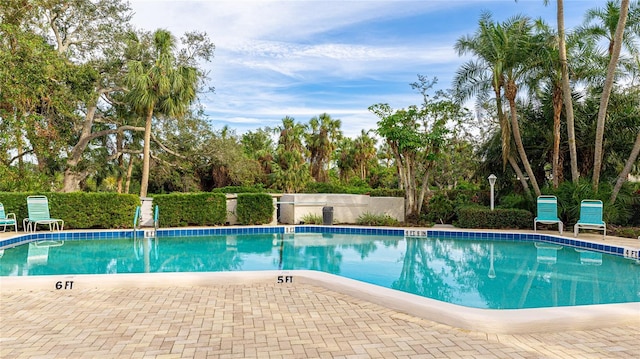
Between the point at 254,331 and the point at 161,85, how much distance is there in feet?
46.5

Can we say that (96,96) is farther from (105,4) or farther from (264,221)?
(264,221)

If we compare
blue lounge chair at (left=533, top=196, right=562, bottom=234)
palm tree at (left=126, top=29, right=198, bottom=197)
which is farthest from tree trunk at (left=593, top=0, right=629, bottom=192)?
palm tree at (left=126, top=29, right=198, bottom=197)

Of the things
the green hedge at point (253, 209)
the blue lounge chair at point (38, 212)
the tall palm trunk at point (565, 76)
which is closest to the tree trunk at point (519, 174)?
the tall palm trunk at point (565, 76)

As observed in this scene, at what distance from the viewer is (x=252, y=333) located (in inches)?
149

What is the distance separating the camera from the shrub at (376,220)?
1405cm

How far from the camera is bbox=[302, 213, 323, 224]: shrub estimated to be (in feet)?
47.9

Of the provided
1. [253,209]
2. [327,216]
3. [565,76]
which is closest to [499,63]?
[565,76]

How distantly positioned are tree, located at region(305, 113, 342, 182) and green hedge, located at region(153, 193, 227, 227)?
21776mm

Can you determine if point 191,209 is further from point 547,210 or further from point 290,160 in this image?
point 290,160

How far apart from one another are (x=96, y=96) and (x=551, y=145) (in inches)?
674

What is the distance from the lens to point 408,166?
1473 centimetres

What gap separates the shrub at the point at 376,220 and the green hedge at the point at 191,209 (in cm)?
441

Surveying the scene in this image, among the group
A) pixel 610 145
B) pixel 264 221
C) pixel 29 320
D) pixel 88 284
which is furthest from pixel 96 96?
pixel 610 145

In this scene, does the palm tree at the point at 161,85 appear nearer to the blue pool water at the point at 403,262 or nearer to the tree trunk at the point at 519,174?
the blue pool water at the point at 403,262
